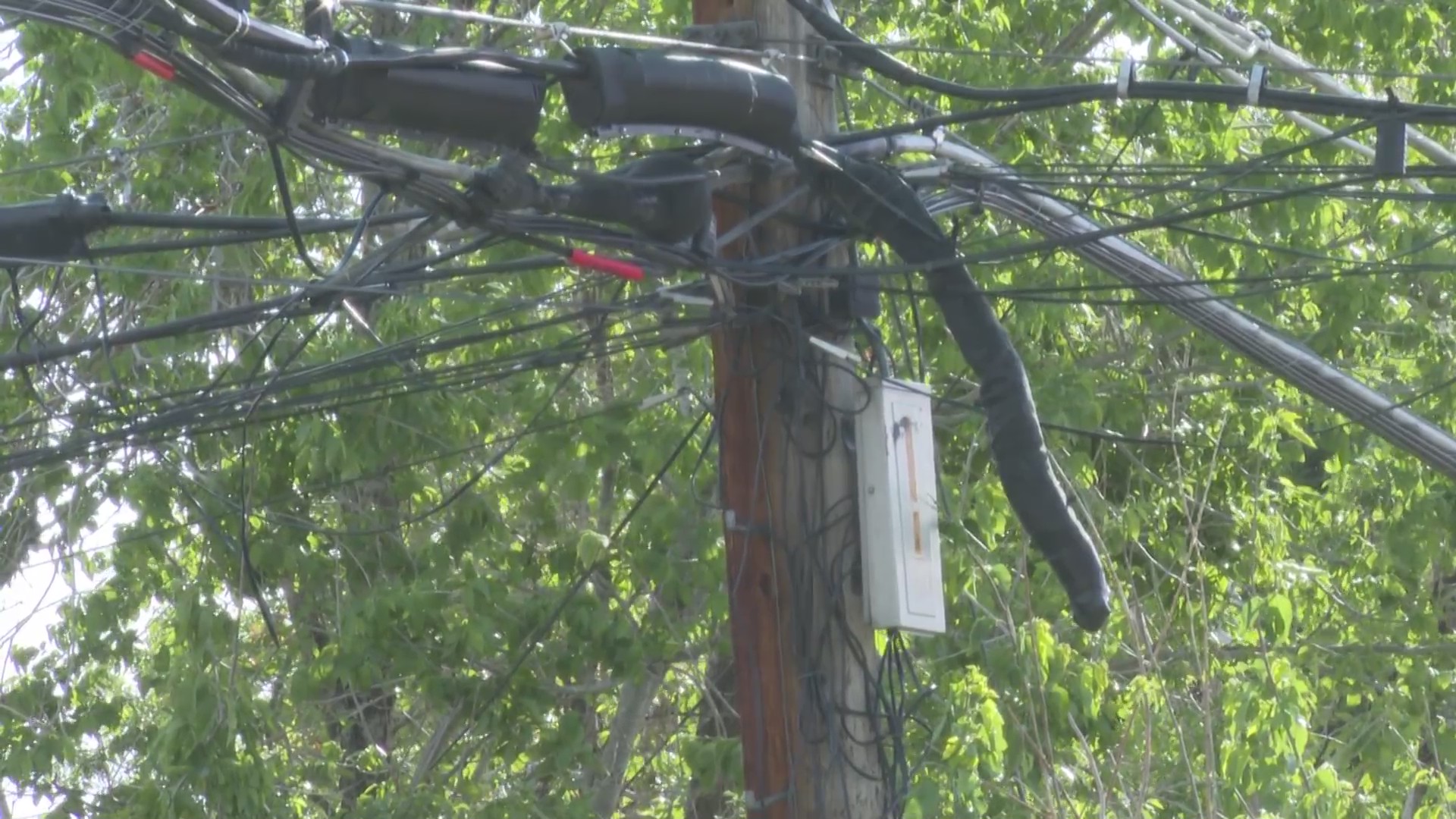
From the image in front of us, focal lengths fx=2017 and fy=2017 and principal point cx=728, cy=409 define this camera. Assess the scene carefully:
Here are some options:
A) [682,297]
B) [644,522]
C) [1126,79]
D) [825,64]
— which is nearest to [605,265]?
[682,297]

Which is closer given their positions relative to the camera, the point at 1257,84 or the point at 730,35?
the point at 1257,84

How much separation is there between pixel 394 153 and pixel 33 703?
15.4 ft

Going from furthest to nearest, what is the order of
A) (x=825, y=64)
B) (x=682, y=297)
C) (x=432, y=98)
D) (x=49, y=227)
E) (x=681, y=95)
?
(x=825, y=64), (x=682, y=297), (x=49, y=227), (x=681, y=95), (x=432, y=98)

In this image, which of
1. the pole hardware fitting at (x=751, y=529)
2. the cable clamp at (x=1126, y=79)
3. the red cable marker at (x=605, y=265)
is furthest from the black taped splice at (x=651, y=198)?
the cable clamp at (x=1126, y=79)

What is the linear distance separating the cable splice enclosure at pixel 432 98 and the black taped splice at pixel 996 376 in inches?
49.1

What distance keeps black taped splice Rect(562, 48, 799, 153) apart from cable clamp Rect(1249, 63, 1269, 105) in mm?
1265

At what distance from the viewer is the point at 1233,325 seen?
672cm

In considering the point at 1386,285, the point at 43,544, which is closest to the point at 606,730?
the point at 43,544

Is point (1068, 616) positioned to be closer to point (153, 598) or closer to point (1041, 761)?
point (1041, 761)

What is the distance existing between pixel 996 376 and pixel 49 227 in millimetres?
2835

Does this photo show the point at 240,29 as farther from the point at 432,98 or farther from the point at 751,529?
the point at 751,529

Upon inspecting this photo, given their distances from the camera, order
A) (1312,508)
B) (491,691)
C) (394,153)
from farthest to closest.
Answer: (1312,508) < (491,691) < (394,153)

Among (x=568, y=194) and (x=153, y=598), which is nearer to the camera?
(x=568, y=194)

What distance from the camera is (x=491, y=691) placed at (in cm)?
842
